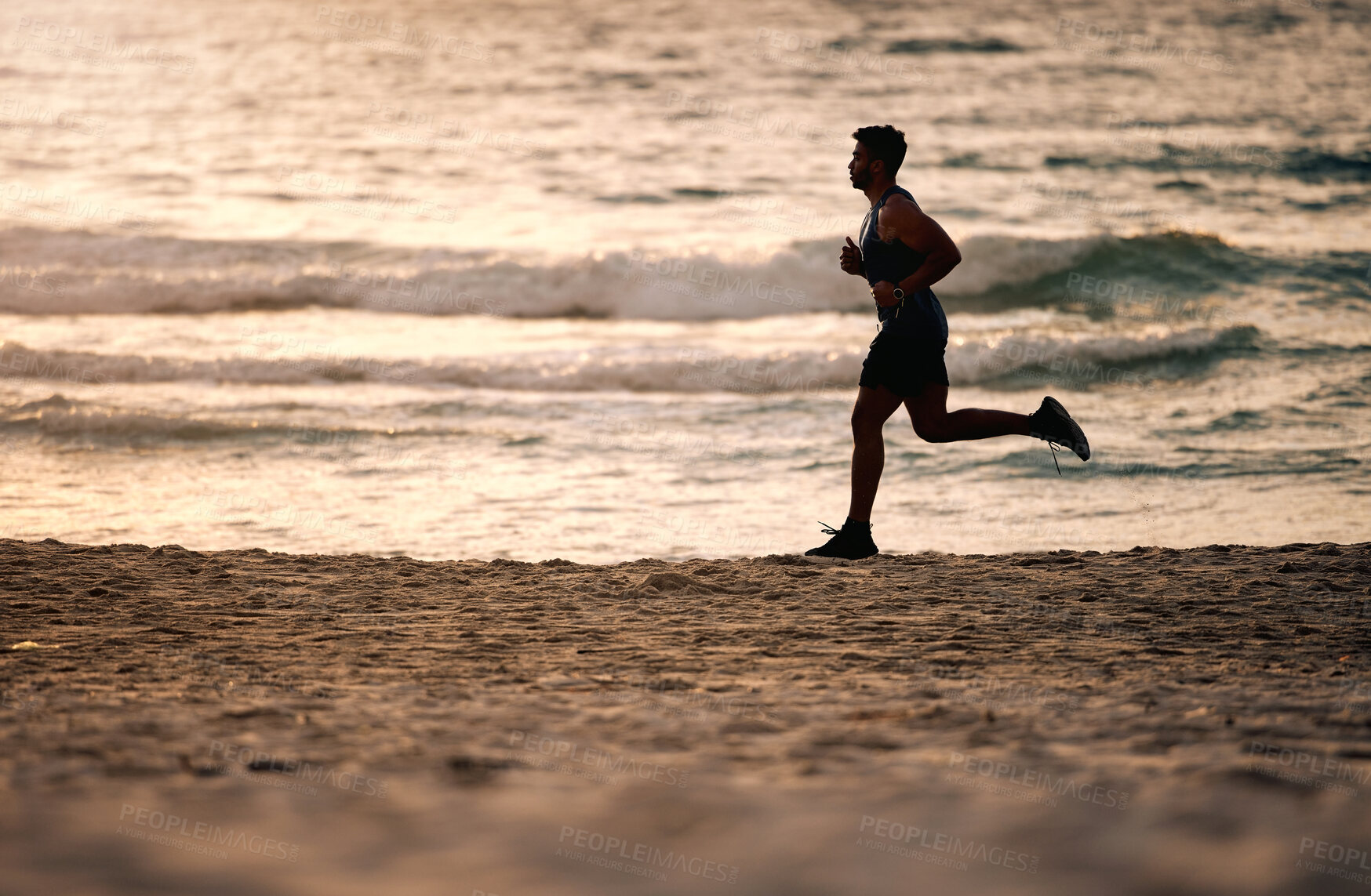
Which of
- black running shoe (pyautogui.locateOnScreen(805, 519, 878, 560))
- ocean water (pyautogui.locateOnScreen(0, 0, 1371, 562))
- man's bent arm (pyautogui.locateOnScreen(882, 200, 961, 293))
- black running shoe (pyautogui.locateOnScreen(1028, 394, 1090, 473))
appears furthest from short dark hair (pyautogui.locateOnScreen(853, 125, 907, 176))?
ocean water (pyautogui.locateOnScreen(0, 0, 1371, 562))

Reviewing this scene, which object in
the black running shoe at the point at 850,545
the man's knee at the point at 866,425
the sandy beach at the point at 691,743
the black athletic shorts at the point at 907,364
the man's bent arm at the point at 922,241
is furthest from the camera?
the black running shoe at the point at 850,545

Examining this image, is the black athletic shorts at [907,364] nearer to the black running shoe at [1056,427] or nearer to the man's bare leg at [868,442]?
the man's bare leg at [868,442]

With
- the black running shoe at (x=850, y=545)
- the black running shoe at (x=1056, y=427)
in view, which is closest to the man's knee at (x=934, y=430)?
the black running shoe at (x=1056, y=427)

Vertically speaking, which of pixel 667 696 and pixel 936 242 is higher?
pixel 936 242

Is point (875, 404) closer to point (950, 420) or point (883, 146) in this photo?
point (950, 420)

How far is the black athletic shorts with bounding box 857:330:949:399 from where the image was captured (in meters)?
5.32

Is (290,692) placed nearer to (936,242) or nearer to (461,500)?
(936,242)

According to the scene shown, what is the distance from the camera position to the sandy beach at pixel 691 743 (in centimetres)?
253

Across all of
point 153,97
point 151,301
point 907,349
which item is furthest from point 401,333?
point 153,97

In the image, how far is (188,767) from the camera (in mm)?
2842

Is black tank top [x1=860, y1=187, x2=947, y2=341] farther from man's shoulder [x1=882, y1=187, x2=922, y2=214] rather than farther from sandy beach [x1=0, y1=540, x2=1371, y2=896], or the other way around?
sandy beach [x1=0, y1=540, x2=1371, y2=896]

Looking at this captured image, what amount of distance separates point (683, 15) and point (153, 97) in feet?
46.2

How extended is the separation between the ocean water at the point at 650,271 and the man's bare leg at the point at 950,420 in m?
1.11

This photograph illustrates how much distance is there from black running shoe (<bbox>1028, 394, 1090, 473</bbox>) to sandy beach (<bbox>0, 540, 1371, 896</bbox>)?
2.92ft
